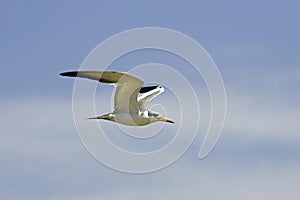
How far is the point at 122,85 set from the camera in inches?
1951

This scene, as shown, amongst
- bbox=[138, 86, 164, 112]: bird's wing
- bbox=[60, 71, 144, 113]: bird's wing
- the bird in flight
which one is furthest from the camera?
bbox=[138, 86, 164, 112]: bird's wing

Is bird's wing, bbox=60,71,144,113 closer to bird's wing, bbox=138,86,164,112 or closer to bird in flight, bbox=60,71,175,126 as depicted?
bird in flight, bbox=60,71,175,126

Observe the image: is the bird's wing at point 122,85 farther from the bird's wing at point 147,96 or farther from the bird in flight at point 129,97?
the bird's wing at point 147,96

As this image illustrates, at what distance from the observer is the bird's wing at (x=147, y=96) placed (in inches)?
2068

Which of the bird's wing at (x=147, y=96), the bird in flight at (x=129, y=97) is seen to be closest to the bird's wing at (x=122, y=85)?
the bird in flight at (x=129, y=97)

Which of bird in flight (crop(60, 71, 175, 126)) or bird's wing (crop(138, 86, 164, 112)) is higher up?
bird's wing (crop(138, 86, 164, 112))

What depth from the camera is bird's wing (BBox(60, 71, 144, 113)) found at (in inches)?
1869

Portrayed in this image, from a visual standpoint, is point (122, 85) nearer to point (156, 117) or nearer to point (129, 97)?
point (129, 97)

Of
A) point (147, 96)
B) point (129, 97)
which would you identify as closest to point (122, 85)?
point (129, 97)

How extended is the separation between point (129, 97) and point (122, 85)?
4.94 feet

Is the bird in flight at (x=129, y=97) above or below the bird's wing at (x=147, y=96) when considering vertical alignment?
below

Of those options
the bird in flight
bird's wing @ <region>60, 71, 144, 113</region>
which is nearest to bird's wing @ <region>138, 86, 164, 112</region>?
the bird in flight

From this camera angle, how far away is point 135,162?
51.7 m

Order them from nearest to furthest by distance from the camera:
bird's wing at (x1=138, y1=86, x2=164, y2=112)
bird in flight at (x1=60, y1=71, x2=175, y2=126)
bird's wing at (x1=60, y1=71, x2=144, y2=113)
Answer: bird's wing at (x1=60, y1=71, x2=144, y2=113)
bird in flight at (x1=60, y1=71, x2=175, y2=126)
bird's wing at (x1=138, y1=86, x2=164, y2=112)
